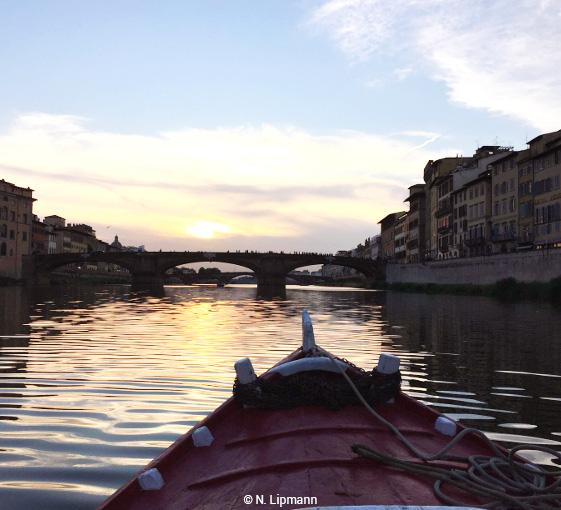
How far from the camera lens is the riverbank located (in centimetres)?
4069

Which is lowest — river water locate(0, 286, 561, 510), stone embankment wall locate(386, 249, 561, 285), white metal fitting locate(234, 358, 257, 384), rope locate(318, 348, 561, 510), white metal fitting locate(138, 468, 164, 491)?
river water locate(0, 286, 561, 510)

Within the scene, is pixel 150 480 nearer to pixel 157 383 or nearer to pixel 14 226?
pixel 157 383

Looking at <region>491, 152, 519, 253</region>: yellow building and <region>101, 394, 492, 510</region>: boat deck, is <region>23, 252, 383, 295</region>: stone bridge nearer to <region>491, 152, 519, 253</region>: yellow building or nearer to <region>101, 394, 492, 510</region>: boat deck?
<region>491, 152, 519, 253</region>: yellow building

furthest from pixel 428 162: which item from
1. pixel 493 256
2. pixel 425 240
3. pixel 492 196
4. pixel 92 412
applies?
pixel 92 412

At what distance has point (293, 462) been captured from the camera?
3965mm

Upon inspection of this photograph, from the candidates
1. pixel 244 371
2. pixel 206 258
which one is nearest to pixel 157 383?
pixel 244 371

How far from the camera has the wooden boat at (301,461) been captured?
3.46m

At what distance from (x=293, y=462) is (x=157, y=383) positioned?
24.4 ft

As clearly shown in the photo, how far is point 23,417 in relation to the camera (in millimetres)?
8227

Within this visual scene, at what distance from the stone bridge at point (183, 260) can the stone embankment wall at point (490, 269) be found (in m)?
20.0

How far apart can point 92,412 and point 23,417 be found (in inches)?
35.7

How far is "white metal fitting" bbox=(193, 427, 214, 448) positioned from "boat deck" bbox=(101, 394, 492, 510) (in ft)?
0.14

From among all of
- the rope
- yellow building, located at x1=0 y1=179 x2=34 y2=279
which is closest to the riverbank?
the rope

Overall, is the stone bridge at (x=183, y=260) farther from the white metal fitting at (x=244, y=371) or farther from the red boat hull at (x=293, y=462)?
the red boat hull at (x=293, y=462)
